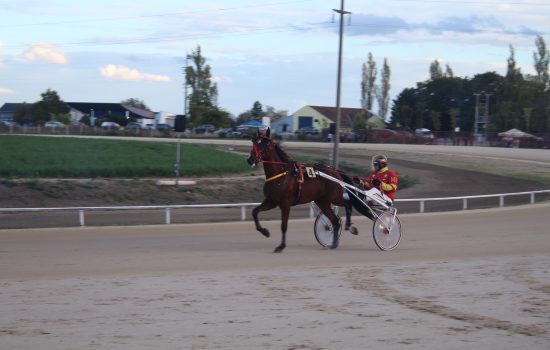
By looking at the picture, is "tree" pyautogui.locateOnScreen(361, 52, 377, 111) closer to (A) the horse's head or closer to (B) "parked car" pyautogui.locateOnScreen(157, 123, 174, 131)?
(B) "parked car" pyautogui.locateOnScreen(157, 123, 174, 131)

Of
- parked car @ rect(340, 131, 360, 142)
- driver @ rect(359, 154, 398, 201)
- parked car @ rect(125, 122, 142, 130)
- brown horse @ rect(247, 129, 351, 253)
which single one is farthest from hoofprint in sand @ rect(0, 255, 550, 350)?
parked car @ rect(125, 122, 142, 130)

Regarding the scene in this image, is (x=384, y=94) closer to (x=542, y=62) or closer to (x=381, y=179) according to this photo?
(x=542, y=62)

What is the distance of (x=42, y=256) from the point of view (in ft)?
41.8

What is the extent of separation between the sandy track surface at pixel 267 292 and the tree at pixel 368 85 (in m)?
87.4

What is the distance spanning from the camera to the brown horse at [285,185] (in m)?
13.3

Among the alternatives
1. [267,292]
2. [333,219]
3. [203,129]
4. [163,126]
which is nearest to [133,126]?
[163,126]

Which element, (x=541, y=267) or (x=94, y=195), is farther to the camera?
(x=94, y=195)

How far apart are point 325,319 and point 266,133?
6.07m

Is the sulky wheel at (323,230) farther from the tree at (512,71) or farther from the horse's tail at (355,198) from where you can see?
the tree at (512,71)

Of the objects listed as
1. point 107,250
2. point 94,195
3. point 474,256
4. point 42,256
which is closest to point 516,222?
point 474,256

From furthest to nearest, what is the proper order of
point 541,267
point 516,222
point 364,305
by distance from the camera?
point 516,222
point 541,267
point 364,305

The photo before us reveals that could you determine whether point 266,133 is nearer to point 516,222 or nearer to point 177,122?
point 516,222

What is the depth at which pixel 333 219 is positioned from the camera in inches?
545

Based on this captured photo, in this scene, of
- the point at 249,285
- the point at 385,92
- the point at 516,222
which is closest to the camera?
the point at 249,285
